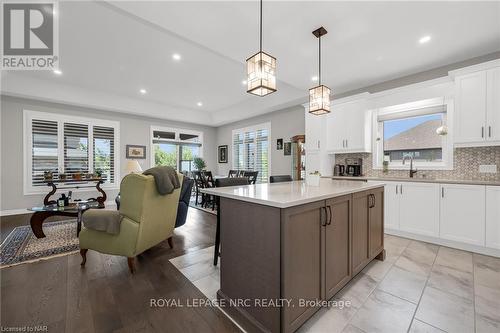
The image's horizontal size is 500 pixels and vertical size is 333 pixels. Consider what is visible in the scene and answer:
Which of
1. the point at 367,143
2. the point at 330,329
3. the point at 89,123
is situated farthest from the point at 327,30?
the point at 89,123

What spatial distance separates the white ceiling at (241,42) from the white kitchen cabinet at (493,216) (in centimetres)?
199

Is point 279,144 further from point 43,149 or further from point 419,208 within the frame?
point 43,149

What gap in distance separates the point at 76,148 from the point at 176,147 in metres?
2.75

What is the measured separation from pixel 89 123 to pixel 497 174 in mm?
8501

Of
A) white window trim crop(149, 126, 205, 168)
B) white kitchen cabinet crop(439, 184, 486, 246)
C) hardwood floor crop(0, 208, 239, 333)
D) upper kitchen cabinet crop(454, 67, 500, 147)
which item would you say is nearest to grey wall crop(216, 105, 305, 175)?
white window trim crop(149, 126, 205, 168)

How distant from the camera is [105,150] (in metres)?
5.82

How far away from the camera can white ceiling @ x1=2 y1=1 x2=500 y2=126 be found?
2158mm

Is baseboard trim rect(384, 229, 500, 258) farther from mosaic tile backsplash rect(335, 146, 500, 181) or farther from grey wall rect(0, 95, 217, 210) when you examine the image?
grey wall rect(0, 95, 217, 210)

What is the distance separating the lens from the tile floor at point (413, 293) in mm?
1494

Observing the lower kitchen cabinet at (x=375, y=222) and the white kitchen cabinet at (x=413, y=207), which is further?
the white kitchen cabinet at (x=413, y=207)

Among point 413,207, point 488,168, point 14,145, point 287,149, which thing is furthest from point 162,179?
point 14,145

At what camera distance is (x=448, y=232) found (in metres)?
2.89

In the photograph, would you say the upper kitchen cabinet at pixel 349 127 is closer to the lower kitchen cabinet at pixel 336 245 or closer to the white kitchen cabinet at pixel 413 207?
the white kitchen cabinet at pixel 413 207

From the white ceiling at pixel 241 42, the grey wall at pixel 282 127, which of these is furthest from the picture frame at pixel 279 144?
the white ceiling at pixel 241 42
